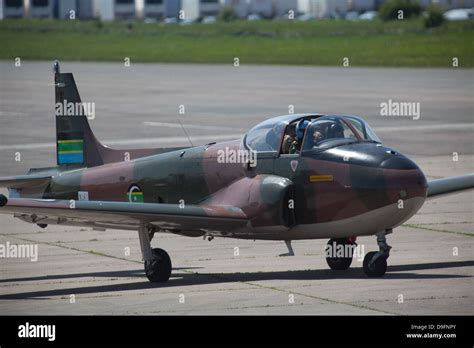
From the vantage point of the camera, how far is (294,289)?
16.2 metres

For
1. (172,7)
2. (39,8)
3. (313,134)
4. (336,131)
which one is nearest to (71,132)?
(313,134)

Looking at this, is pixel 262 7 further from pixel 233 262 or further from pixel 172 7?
pixel 233 262

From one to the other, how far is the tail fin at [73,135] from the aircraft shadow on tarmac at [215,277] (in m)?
2.31

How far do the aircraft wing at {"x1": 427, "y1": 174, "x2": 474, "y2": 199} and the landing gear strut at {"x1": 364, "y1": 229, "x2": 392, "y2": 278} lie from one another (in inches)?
79.7

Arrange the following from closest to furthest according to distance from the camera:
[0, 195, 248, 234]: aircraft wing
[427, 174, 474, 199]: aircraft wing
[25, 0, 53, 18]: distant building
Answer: [0, 195, 248, 234]: aircraft wing
[427, 174, 474, 199]: aircraft wing
[25, 0, 53, 18]: distant building

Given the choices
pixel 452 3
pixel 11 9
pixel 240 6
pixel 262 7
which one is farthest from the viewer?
pixel 240 6

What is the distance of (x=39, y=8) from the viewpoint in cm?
7038

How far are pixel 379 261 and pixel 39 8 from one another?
185ft

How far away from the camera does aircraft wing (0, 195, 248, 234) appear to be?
642 inches

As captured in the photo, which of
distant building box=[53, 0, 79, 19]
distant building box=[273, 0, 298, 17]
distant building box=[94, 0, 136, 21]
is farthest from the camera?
distant building box=[273, 0, 298, 17]

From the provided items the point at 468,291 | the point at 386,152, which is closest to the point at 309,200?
the point at 386,152

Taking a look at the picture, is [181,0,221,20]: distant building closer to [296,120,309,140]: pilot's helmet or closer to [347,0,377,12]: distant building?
[347,0,377,12]: distant building

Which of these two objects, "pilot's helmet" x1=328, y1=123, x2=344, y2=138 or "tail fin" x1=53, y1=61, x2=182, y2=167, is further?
"tail fin" x1=53, y1=61, x2=182, y2=167

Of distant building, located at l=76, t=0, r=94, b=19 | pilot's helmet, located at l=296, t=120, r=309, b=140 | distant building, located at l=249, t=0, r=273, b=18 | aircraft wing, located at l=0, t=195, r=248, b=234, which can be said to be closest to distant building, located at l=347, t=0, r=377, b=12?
distant building, located at l=249, t=0, r=273, b=18
